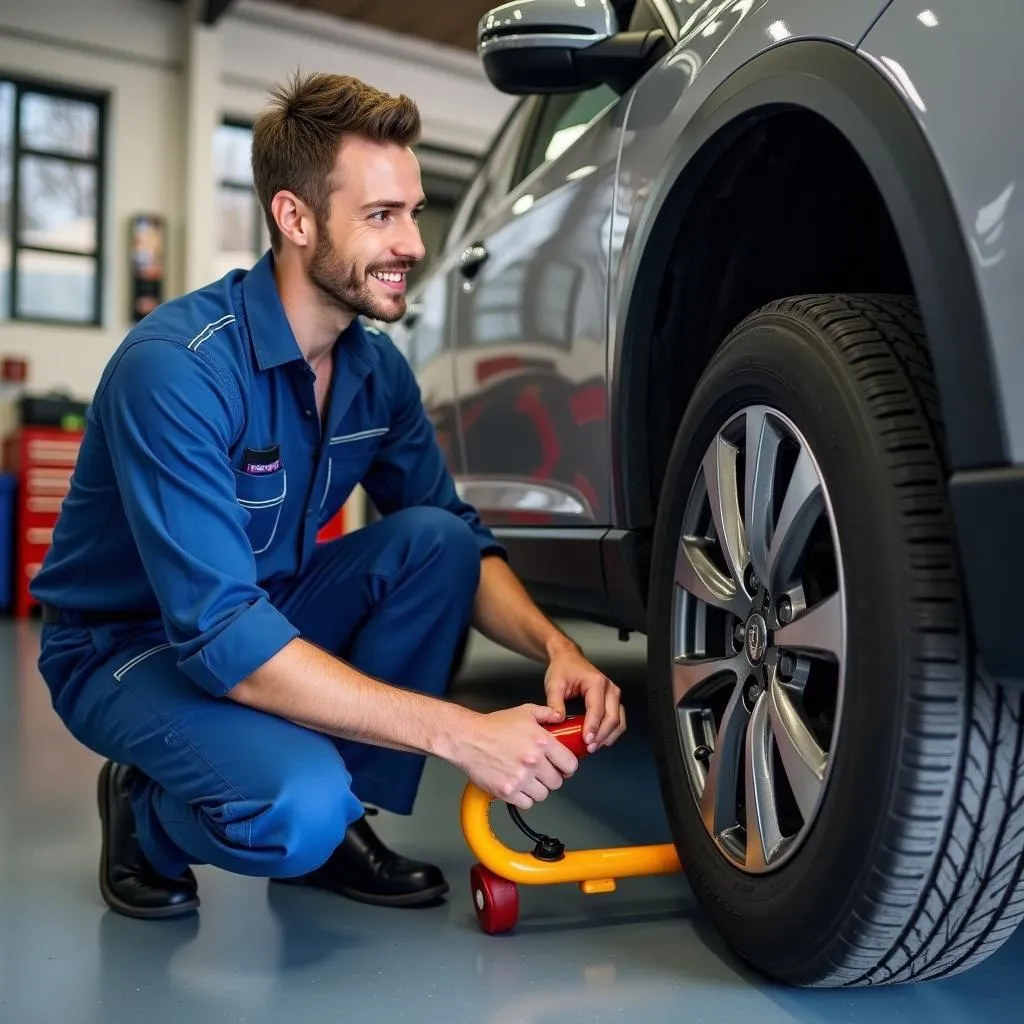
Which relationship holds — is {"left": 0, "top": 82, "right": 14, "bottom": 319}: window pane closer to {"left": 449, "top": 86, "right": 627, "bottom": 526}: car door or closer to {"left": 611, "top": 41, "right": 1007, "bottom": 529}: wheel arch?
{"left": 449, "top": 86, "right": 627, "bottom": 526}: car door

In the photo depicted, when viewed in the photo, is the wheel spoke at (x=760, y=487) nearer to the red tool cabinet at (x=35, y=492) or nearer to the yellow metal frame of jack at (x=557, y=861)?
the yellow metal frame of jack at (x=557, y=861)

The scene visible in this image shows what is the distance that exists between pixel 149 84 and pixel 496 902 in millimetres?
7160

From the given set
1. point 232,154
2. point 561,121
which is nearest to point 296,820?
point 561,121

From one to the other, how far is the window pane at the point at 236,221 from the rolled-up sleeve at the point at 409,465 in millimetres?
6465

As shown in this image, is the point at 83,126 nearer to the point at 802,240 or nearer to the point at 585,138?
the point at 585,138

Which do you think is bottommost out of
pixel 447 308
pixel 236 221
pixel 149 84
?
pixel 447 308

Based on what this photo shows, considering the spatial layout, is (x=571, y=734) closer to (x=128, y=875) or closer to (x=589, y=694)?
(x=589, y=694)

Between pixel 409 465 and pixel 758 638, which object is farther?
pixel 409 465

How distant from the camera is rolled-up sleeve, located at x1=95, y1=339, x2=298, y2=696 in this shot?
3.91 feet

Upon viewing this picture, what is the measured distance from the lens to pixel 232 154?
774 cm

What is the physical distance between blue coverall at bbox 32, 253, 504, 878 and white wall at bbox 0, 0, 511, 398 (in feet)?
18.8

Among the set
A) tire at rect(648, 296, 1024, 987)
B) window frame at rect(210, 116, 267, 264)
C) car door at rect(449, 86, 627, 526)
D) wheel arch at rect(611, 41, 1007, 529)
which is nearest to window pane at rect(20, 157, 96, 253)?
window frame at rect(210, 116, 267, 264)

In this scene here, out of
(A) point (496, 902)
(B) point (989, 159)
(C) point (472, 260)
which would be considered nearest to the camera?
(B) point (989, 159)

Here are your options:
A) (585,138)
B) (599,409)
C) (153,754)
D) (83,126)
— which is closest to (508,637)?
(599,409)
